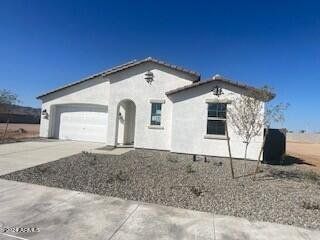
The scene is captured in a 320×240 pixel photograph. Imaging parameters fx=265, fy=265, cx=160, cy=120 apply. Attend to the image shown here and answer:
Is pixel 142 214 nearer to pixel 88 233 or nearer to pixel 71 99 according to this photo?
pixel 88 233

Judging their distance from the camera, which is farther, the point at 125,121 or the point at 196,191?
the point at 125,121

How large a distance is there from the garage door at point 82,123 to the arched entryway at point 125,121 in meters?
1.63

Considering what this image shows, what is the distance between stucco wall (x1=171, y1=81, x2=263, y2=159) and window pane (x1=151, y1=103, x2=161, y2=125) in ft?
3.85

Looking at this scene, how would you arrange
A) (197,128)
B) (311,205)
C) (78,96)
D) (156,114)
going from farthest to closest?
(78,96) < (156,114) < (197,128) < (311,205)

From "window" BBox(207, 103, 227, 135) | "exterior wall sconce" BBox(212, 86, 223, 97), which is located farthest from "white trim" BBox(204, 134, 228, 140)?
"exterior wall sconce" BBox(212, 86, 223, 97)

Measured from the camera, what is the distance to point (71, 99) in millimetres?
19188

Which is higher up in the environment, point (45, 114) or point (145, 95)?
point (145, 95)

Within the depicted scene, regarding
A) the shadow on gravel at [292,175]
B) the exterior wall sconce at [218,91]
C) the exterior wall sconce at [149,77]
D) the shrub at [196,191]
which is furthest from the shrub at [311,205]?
the exterior wall sconce at [149,77]

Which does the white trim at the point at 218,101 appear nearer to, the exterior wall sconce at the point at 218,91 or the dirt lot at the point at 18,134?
the exterior wall sconce at the point at 218,91

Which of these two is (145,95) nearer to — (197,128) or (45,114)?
(197,128)

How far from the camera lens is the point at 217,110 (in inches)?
544

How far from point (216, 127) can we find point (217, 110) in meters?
0.89

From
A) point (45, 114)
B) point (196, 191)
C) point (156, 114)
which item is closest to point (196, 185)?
point (196, 191)

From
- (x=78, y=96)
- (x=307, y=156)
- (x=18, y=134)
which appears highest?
(x=78, y=96)
